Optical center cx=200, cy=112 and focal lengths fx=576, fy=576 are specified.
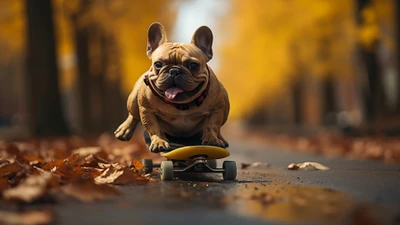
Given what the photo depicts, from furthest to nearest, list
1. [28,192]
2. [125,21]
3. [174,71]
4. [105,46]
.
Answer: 1. [105,46]
2. [125,21]
3. [174,71]
4. [28,192]

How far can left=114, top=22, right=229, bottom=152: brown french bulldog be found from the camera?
5.09 m

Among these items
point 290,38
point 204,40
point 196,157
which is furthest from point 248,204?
point 290,38

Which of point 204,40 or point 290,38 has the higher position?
point 290,38

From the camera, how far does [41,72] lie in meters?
14.5

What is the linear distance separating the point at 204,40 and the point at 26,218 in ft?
9.73

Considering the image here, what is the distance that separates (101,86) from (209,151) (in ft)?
65.9

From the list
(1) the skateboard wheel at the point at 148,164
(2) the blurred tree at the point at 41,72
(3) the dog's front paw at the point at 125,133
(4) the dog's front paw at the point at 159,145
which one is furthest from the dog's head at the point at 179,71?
(2) the blurred tree at the point at 41,72

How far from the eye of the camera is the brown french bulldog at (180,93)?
5086 mm

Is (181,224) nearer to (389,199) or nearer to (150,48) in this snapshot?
(389,199)

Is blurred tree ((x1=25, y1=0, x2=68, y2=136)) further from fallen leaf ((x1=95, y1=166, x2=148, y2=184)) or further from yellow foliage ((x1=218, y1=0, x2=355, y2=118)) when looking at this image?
fallen leaf ((x1=95, y1=166, x2=148, y2=184))

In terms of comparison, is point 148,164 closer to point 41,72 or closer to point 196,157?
point 196,157

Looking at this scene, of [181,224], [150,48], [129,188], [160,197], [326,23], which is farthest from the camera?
[326,23]

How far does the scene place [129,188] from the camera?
4547mm

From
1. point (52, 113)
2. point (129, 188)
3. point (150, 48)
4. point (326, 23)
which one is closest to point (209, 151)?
point (129, 188)
